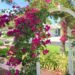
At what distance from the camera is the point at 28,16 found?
8.17 meters

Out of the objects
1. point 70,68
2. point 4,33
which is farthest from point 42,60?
point 4,33

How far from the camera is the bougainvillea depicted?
26.8 ft

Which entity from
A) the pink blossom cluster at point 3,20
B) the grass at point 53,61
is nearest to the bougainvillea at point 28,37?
the pink blossom cluster at point 3,20

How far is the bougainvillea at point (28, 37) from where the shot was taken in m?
8.18

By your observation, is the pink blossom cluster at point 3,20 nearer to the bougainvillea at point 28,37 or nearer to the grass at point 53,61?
the bougainvillea at point 28,37

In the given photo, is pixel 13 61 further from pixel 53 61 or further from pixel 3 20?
pixel 53 61

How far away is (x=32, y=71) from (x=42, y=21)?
4.39 ft

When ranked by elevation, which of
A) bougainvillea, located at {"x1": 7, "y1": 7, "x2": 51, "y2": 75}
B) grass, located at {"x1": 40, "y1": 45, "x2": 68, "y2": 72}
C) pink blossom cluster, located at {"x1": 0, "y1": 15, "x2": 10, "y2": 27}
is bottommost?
grass, located at {"x1": 40, "y1": 45, "x2": 68, "y2": 72}

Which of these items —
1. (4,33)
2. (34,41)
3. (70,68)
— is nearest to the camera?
(34,41)

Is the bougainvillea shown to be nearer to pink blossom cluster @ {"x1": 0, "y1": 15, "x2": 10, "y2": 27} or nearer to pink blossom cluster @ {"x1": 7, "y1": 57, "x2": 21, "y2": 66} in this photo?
pink blossom cluster @ {"x1": 7, "y1": 57, "x2": 21, "y2": 66}

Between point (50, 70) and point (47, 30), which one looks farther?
point (50, 70)

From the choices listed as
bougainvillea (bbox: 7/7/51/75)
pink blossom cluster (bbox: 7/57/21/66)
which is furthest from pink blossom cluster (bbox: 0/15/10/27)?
pink blossom cluster (bbox: 7/57/21/66)

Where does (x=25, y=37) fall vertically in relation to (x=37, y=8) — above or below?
below

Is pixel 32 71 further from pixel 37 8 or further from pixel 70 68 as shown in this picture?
pixel 70 68
